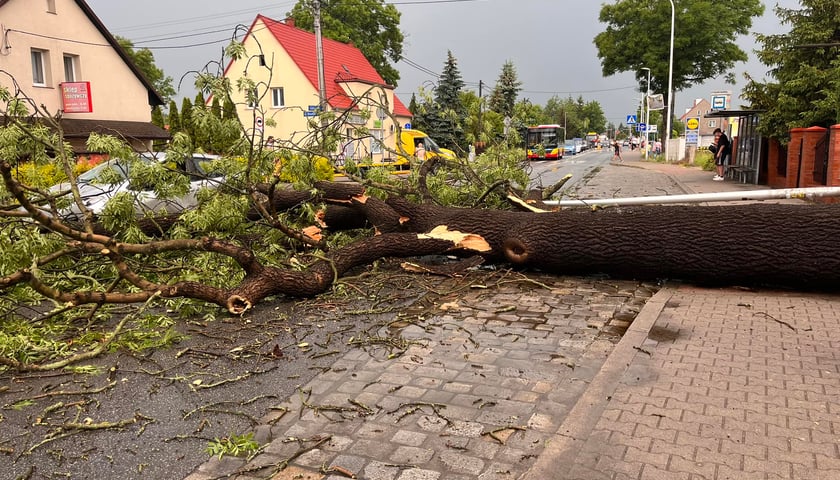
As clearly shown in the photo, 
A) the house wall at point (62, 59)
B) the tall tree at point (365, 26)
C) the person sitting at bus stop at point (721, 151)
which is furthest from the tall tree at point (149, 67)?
the person sitting at bus stop at point (721, 151)

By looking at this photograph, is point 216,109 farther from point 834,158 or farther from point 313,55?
point 313,55

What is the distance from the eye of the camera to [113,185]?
7.05 metres

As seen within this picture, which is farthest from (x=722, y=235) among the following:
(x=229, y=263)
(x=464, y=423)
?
(x=229, y=263)

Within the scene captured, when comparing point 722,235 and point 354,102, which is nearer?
point 722,235

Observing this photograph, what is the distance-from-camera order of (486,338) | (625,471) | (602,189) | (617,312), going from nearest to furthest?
(625,471) < (486,338) < (617,312) < (602,189)

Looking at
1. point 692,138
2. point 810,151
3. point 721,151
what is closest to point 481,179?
point 810,151

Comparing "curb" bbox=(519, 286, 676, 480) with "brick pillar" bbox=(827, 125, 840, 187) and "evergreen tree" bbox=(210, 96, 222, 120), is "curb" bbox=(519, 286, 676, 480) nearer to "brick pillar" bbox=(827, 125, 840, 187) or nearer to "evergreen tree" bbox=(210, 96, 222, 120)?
"evergreen tree" bbox=(210, 96, 222, 120)

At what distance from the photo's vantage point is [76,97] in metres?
25.9

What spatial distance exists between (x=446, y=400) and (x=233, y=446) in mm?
1294

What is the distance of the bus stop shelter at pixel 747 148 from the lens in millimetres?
Result: 19547

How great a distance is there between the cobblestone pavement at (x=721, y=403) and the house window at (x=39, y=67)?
27643mm

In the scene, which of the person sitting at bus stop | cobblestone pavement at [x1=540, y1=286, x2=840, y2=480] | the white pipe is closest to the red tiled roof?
the person sitting at bus stop

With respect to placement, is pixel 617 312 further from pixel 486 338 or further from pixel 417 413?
pixel 417 413

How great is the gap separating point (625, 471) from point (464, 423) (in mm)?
939
